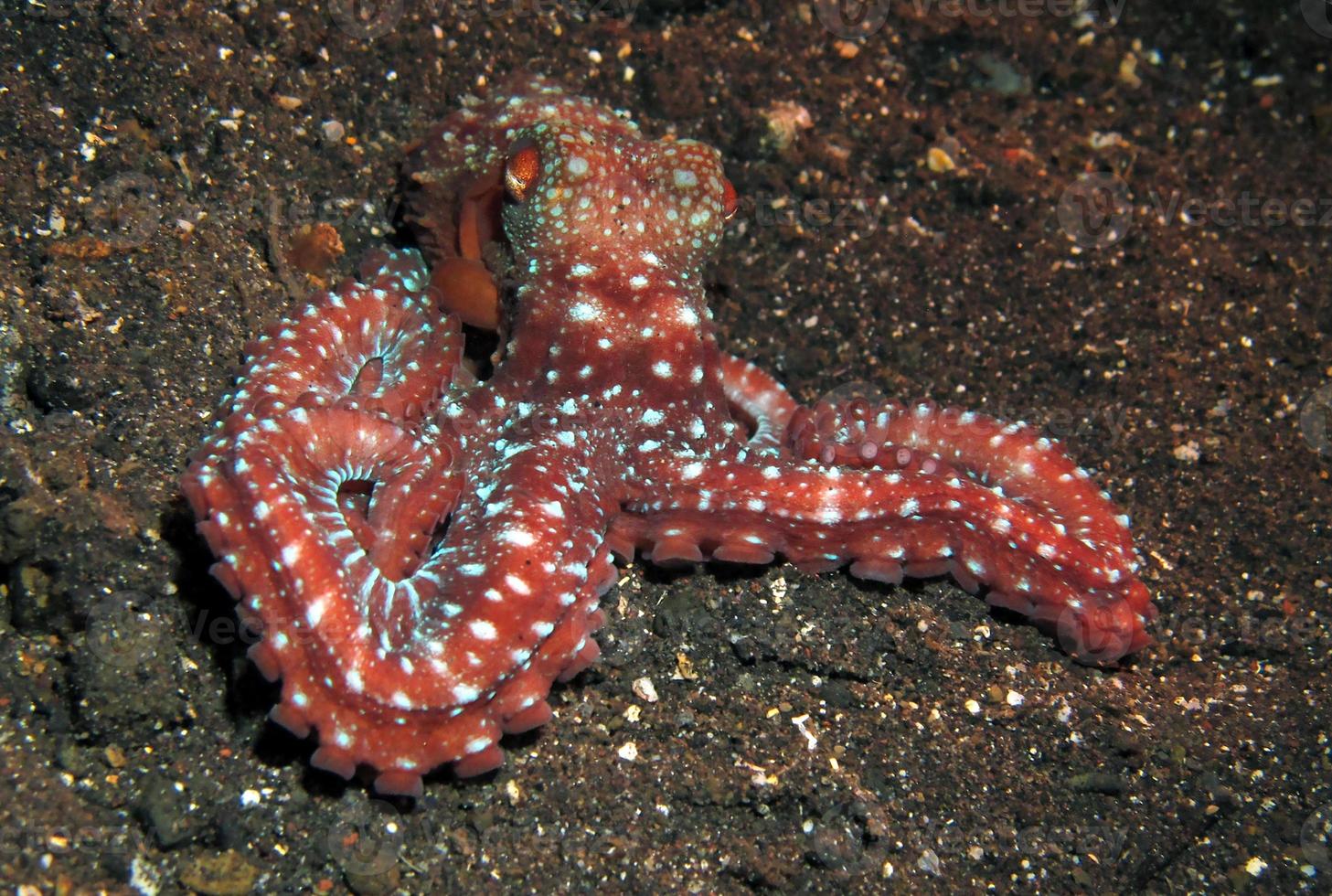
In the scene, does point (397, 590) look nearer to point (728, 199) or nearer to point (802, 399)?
point (728, 199)

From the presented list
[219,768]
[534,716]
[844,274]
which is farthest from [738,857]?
[844,274]

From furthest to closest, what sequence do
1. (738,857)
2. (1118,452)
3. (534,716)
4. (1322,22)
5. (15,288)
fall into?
(1322,22), (1118,452), (15,288), (738,857), (534,716)

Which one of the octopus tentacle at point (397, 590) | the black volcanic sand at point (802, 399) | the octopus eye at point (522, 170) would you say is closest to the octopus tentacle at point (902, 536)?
the black volcanic sand at point (802, 399)

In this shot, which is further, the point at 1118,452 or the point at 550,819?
the point at 1118,452

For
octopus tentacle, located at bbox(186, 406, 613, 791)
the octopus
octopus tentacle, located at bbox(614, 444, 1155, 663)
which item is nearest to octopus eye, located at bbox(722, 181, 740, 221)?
the octopus

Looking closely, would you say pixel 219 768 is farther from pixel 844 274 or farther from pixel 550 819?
pixel 844 274

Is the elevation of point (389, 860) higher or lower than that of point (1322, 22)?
lower

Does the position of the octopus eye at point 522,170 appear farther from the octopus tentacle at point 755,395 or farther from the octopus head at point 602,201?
the octopus tentacle at point 755,395

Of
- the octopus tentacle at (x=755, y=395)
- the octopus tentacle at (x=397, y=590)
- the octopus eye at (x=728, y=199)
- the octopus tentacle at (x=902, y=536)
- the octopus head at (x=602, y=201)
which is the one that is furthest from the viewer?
the octopus tentacle at (x=755, y=395)
